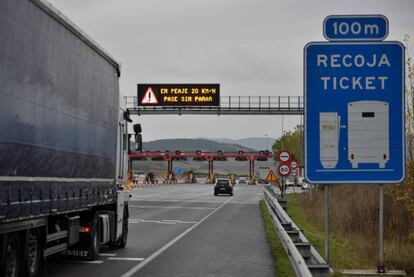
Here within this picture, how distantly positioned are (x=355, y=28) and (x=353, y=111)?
4.15 feet

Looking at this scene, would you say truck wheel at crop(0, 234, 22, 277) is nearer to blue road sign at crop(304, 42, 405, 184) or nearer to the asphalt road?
the asphalt road

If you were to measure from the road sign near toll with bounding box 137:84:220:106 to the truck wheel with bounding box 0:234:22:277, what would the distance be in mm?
39816

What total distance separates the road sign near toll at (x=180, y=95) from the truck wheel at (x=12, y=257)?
3982cm

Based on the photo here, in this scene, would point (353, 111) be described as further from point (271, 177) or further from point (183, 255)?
point (271, 177)

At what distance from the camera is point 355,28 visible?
10.8m

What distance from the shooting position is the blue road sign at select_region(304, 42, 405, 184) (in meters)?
10.7

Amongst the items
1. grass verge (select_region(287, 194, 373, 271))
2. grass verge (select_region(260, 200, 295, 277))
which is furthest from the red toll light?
grass verge (select_region(287, 194, 373, 271))

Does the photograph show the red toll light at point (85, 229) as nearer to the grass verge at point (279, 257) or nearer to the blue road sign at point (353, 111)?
the grass verge at point (279, 257)

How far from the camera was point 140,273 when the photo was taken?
1181cm

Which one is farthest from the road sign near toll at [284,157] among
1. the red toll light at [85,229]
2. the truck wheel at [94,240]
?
the red toll light at [85,229]

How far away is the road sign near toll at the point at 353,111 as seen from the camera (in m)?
10.7

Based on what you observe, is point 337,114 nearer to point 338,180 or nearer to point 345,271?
point 338,180

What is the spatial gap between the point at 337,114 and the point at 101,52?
4648 millimetres

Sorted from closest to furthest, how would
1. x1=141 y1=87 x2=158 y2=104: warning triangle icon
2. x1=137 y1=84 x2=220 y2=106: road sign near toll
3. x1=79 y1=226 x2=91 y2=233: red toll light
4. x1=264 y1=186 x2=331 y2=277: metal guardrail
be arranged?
x1=264 y1=186 x2=331 y2=277: metal guardrail, x1=79 y1=226 x2=91 y2=233: red toll light, x1=137 y1=84 x2=220 y2=106: road sign near toll, x1=141 y1=87 x2=158 y2=104: warning triangle icon
